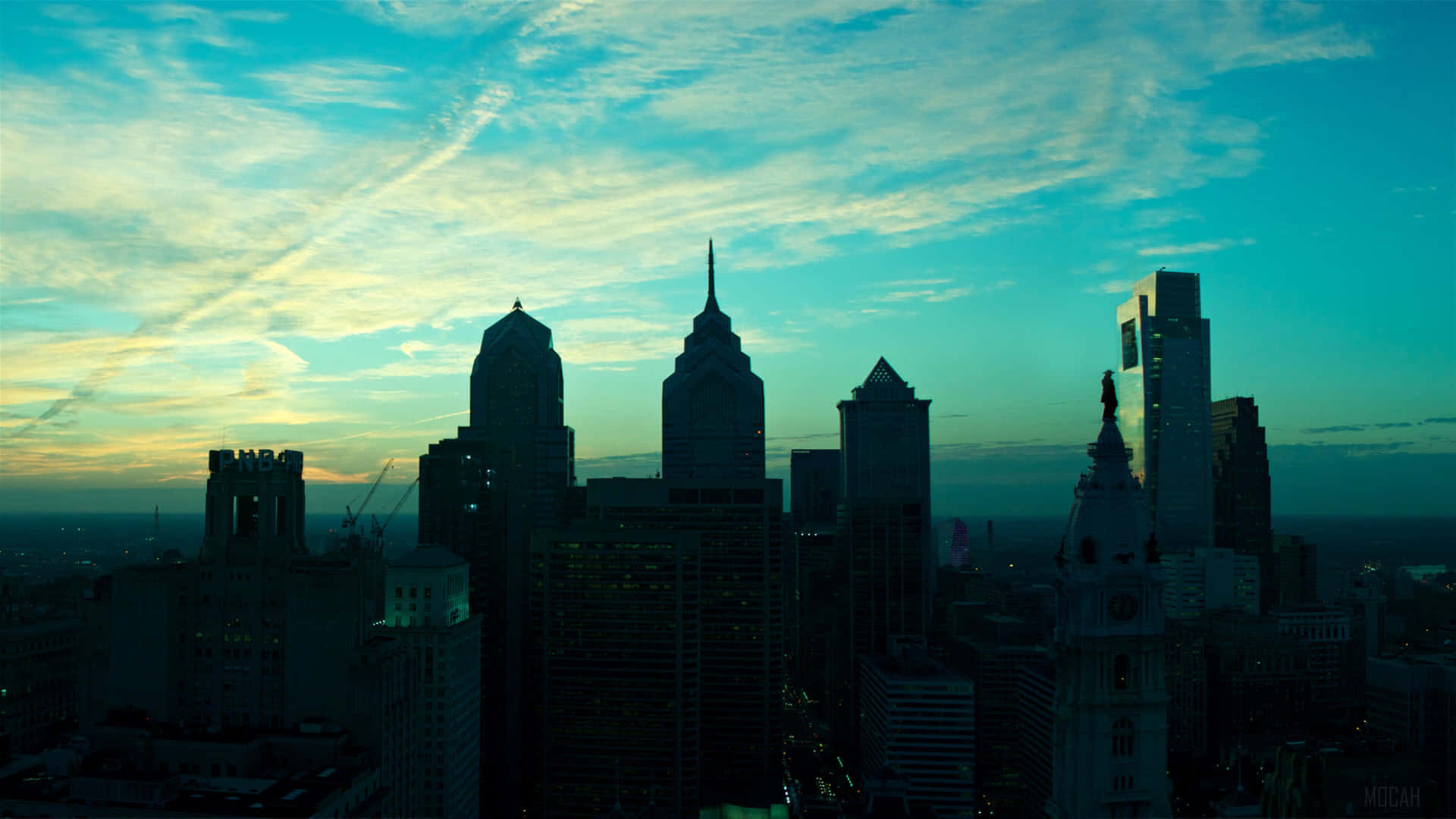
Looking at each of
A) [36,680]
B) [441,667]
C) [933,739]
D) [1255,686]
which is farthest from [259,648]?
[1255,686]

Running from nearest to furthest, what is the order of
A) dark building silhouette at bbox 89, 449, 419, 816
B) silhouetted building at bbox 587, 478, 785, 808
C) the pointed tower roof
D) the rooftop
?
the pointed tower roof, dark building silhouette at bbox 89, 449, 419, 816, the rooftop, silhouetted building at bbox 587, 478, 785, 808

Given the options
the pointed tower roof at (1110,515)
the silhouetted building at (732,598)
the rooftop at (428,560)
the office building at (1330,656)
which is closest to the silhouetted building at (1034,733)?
the silhouetted building at (732,598)

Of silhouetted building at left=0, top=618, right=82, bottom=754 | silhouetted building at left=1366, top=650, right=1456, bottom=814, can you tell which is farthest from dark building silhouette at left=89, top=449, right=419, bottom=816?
silhouetted building at left=1366, top=650, right=1456, bottom=814

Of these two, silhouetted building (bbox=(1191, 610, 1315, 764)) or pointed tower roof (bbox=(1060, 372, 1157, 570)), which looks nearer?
pointed tower roof (bbox=(1060, 372, 1157, 570))

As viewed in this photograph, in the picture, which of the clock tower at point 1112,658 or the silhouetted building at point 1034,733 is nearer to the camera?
the clock tower at point 1112,658

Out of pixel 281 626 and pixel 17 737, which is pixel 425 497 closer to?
pixel 17 737

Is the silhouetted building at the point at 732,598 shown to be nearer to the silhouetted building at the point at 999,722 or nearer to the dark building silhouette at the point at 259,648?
the silhouetted building at the point at 999,722

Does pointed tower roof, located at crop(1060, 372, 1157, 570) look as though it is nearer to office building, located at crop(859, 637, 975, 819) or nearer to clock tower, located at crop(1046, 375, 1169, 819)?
clock tower, located at crop(1046, 375, 1169, 819)
